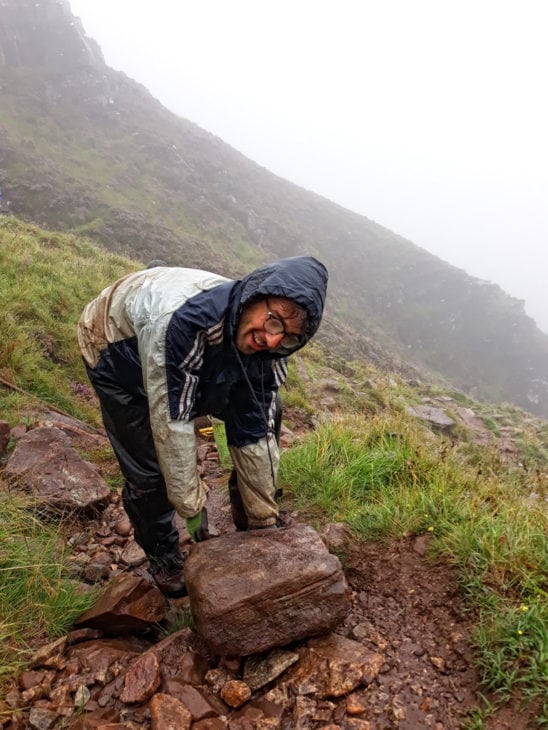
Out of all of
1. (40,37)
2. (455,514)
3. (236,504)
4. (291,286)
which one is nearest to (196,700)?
(236,504)

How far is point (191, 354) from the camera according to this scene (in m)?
2.20

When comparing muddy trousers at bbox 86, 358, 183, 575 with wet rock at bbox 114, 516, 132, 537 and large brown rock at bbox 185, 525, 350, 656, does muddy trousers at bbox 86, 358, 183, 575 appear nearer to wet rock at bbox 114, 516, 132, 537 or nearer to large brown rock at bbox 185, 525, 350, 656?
large brown rock at bbox 185, 525, 350, 656

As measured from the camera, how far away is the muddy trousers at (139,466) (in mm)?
2645

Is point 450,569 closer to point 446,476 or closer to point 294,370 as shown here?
point 446,476

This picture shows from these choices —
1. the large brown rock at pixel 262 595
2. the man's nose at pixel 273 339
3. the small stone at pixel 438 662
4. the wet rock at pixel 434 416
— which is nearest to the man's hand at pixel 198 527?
the large brown rock at pixel 262 595

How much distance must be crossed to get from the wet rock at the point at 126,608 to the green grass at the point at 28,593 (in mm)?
95

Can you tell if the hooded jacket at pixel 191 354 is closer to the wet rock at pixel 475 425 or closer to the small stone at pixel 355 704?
the small stone at pixel 355 704

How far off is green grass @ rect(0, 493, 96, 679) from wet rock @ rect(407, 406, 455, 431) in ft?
25.6

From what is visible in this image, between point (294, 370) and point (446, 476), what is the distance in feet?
18.6

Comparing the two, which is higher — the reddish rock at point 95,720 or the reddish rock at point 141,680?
the reddish rock at point 141,680

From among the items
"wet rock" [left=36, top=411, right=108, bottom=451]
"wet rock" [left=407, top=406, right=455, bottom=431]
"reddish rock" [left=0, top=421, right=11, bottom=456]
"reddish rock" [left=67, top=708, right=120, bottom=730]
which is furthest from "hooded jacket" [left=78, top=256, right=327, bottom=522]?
"wet rock" [left=407, top=406, right=455, bottom=431]

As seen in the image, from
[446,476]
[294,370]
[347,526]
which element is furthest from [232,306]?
[294,370]

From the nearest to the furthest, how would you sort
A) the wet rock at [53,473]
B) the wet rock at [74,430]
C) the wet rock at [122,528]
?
the wet rock at [53,473], the wet rock at [122,528], the wet rock at [74,430]

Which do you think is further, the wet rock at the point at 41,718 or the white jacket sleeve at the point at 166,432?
the white jacket sleeve at the point at 166,432
